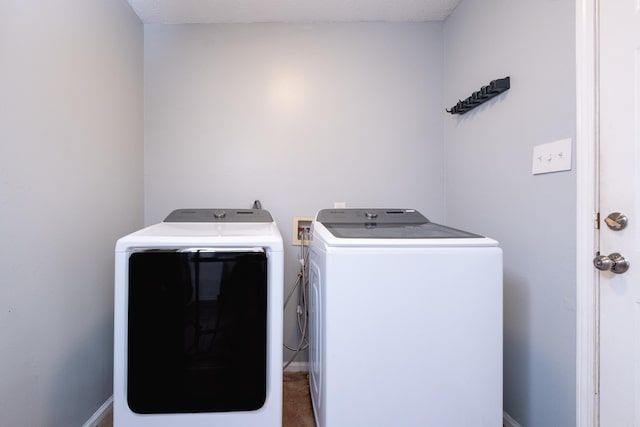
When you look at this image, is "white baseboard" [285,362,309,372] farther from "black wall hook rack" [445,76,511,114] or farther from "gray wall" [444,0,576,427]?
"black wall hook rack" [445,76,511,114]

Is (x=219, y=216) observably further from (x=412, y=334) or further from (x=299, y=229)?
(x=412, y=334)

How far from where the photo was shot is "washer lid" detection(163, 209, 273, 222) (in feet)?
5.45

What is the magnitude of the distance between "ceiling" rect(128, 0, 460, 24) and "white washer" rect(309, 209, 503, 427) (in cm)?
163

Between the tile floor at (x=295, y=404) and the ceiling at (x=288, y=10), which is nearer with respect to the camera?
the tile floor at (x=295, y=404)

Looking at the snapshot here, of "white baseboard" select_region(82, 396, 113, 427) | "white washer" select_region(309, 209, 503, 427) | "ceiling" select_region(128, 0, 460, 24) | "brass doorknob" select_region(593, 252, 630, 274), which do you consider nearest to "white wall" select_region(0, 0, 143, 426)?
"white baseboard" select_region(82, 396, 113, 427)

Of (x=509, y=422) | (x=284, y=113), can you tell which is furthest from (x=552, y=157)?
(x=284, y=113)

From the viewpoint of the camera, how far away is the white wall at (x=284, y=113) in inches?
80.1

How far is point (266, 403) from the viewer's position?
1068mm

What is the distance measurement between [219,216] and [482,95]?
5.23ft

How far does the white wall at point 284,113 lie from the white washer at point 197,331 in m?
0.99

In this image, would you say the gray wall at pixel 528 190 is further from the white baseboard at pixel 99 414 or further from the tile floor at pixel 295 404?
the white baseboard at pixel 99 414

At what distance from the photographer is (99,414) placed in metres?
1.54

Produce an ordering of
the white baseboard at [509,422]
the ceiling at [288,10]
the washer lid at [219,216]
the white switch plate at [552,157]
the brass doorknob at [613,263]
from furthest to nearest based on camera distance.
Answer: the ceiling at [288,10] < the washer lid at [219,216] < the white baseboard at [509,422] < the white switch plate at [552,157] < the brass doorknob at [613,263]

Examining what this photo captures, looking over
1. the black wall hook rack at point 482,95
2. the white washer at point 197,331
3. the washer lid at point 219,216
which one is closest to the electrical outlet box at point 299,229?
the washer lid at point 219,216
